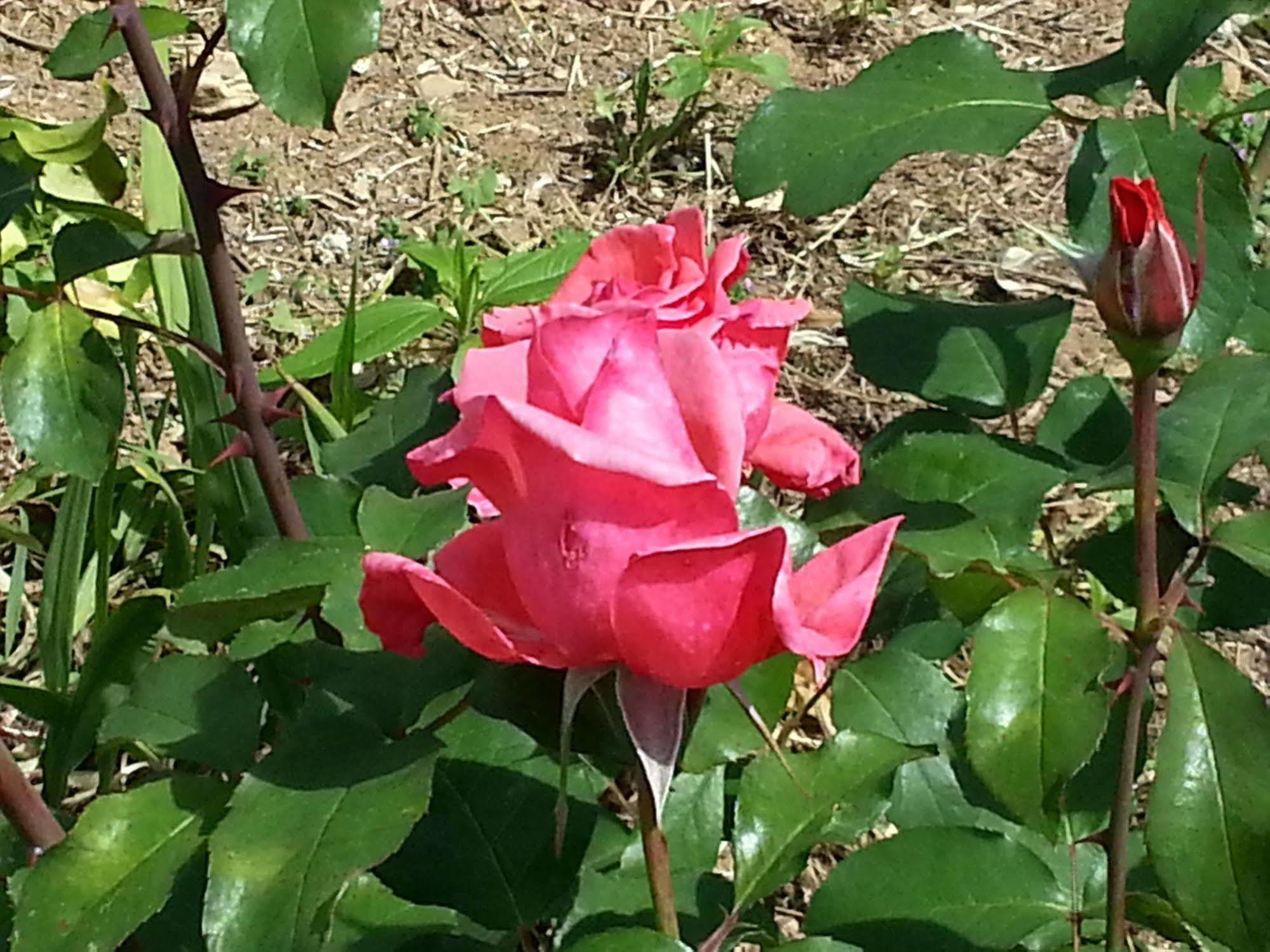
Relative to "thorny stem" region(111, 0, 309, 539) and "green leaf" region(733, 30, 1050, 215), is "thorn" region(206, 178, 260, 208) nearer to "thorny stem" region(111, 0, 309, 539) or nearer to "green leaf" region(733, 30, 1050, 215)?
"thorny stem" region(111, 0, 309, 539)

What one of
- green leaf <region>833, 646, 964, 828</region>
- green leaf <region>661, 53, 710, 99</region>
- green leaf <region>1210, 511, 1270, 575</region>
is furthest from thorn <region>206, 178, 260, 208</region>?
green leaf <region>661, 53, 710, 99</region>

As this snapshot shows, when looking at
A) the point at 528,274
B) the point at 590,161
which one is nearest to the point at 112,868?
the point at 528,274

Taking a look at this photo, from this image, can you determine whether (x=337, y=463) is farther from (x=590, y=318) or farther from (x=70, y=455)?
(x=590, y=318)

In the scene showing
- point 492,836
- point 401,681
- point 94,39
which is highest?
point 94,39

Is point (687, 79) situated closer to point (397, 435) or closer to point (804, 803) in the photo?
point (397, 435)

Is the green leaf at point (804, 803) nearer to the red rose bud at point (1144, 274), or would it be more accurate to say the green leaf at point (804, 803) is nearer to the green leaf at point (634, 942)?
the green leaf at point (634, 942)

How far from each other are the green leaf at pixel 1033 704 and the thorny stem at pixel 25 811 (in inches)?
18.0

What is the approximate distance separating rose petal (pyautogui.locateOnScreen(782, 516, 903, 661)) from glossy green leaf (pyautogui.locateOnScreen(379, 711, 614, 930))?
0.76 ft

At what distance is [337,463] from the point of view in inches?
41.8

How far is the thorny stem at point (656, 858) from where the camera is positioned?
0.58m

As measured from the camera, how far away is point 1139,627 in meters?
0.69

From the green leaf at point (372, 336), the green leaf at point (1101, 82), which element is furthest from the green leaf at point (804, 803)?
the green leaf at point (372, 336)

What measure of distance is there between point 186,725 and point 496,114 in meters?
1.93

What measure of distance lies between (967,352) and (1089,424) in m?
0.09
